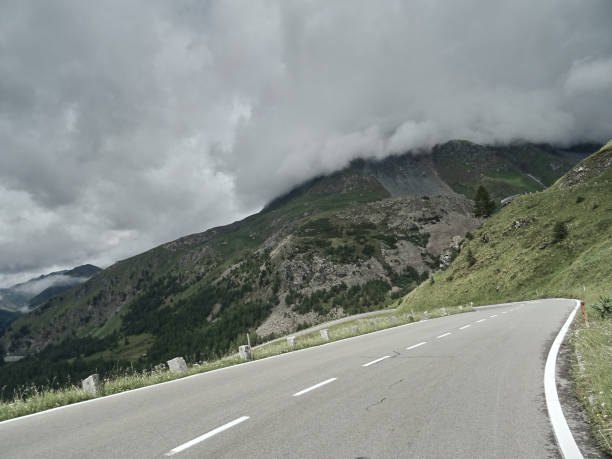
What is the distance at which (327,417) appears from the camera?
20.3ft

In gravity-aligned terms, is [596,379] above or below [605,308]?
above

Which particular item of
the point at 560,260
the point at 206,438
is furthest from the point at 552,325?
the point at 560,260

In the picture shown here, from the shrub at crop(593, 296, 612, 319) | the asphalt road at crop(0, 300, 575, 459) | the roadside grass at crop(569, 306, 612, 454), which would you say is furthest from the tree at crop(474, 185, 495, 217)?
the asphalt road at crop(0, 300, 575, 459)

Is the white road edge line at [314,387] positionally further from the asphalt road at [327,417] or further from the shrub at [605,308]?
the shrub at [605,308]

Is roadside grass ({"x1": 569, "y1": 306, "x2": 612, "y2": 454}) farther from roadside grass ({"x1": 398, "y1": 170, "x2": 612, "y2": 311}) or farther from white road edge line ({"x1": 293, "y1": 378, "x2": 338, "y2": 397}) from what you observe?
roadside grass ({"x1": 398, "y1": 170, "x2": 612, "y2": 311})

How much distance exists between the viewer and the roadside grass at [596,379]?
16.3 ft

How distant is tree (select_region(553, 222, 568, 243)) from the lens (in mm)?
54656

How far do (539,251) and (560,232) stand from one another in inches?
153

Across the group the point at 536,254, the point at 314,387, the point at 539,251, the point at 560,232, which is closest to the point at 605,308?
the point at 314,387

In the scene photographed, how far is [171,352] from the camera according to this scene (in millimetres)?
173000

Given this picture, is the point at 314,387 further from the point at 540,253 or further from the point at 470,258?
the point at 470,258

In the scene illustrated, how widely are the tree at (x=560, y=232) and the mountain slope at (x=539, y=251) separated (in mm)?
464

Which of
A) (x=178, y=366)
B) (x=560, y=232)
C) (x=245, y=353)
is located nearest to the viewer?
(x=178, y=366)

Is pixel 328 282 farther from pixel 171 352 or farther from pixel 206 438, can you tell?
pixel 206 438
